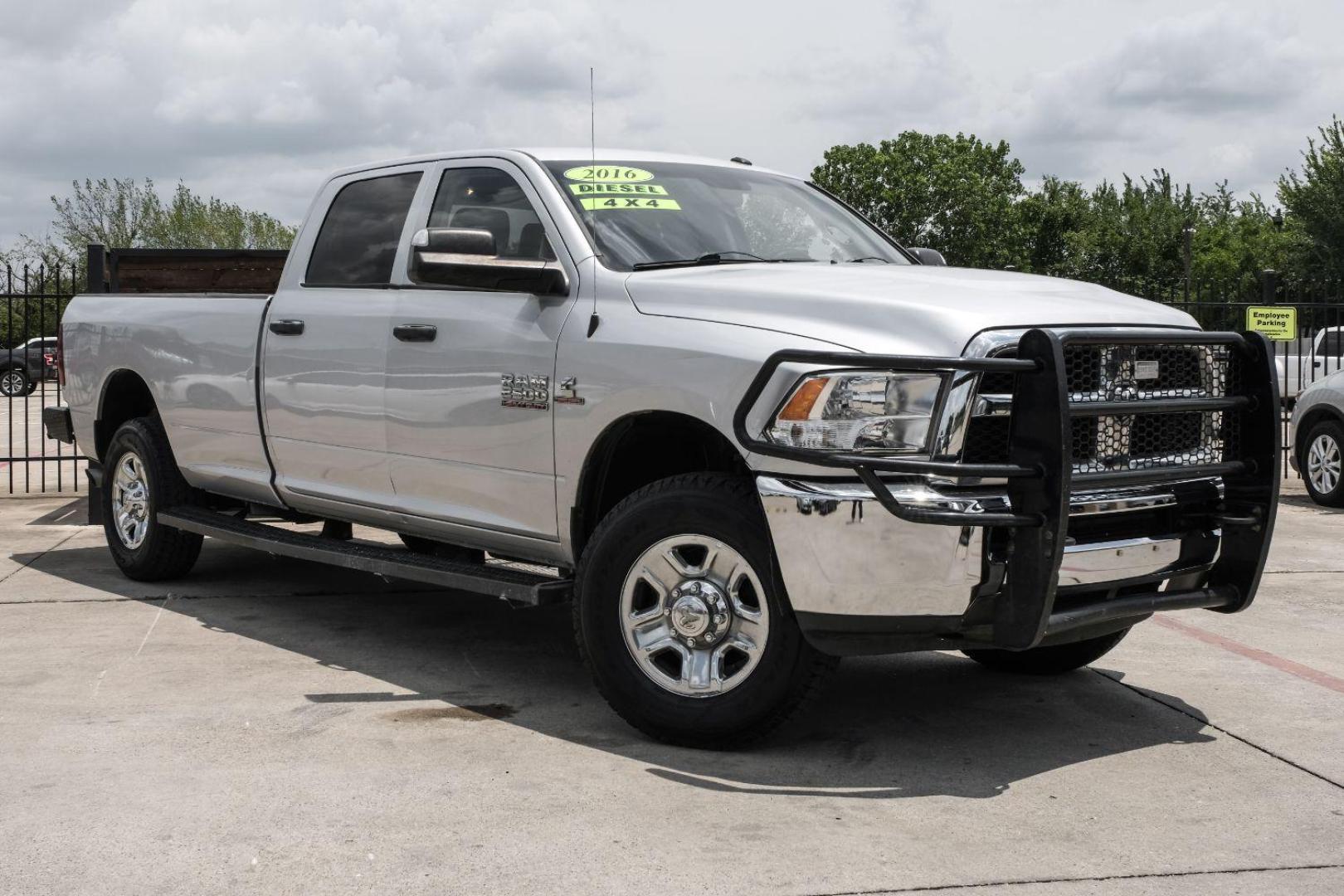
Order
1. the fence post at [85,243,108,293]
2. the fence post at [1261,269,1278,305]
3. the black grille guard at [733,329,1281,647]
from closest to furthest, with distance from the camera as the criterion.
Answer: the black grille guard at [733,329,1281,647] → the fence post at [85,243,108,293] → the fence post at [1261,269,1278,305]

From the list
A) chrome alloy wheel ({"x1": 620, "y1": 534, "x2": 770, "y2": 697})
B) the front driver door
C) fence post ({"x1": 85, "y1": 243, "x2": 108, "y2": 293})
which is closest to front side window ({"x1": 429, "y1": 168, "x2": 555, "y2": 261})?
the front driver door

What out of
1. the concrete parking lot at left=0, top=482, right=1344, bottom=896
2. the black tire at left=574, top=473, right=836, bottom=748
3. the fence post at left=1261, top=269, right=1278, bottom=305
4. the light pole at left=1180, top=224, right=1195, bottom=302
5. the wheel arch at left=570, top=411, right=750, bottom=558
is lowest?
the concrete parking lot at left=0, top=482, right=1344, bottom=896

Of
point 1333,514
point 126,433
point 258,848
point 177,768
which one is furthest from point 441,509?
point 1333,514

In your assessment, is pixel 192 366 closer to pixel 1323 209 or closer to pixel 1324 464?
pixel 1324 464

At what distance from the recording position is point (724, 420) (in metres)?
4.62

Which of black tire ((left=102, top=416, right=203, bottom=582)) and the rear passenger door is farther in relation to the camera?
black tire ((left=102, top=416, right=203, bottom=582))

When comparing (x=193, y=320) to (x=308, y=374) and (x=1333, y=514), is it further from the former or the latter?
(x=1333, y=514)

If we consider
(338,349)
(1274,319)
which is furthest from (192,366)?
(1274,319)

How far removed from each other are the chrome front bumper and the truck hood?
445 millimetres

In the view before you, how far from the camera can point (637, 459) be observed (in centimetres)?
539

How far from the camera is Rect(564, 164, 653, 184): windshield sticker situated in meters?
5.77

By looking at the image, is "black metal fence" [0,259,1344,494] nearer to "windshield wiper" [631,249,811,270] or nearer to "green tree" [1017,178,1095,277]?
"windshield wiper" [631,249,811,270]

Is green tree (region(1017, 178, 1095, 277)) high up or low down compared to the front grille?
up

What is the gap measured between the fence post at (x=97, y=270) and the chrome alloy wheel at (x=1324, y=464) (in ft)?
30.0
